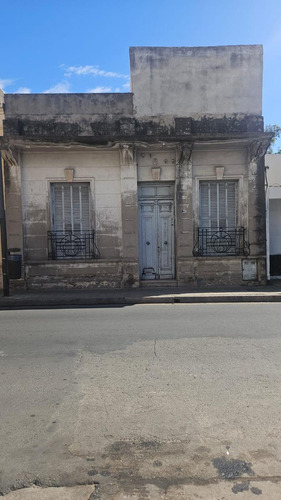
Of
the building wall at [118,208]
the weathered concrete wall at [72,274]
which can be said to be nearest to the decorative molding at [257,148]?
the building wall at [118,208]

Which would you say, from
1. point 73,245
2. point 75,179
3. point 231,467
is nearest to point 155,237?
point 73,245

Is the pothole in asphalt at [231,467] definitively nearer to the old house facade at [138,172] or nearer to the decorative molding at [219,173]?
the old house facade at [138,172]

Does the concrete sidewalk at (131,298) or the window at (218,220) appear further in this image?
the window at (218,220)

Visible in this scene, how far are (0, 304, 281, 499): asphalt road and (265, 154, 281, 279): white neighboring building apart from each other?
6.64 meters

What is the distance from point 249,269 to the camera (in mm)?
11742

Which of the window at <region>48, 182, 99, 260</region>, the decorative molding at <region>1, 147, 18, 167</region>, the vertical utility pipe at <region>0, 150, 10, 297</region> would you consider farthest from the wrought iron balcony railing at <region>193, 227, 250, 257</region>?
the decorative molding at <region>1, 147, 18, 167</region>

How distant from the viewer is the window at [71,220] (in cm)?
1176

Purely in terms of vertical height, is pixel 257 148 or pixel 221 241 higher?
pixel 257 148

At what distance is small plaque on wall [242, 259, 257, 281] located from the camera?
38.4ft

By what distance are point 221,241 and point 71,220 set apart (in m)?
4.97

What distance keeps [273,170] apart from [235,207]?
5.81 ft

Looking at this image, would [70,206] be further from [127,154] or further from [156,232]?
[156,232]

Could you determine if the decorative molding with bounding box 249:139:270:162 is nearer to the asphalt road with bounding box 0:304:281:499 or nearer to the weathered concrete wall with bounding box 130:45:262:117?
the weathered concrete wall with bounding box 130:45:262:117

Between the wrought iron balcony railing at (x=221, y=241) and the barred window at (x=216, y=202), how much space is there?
0.58 ft
